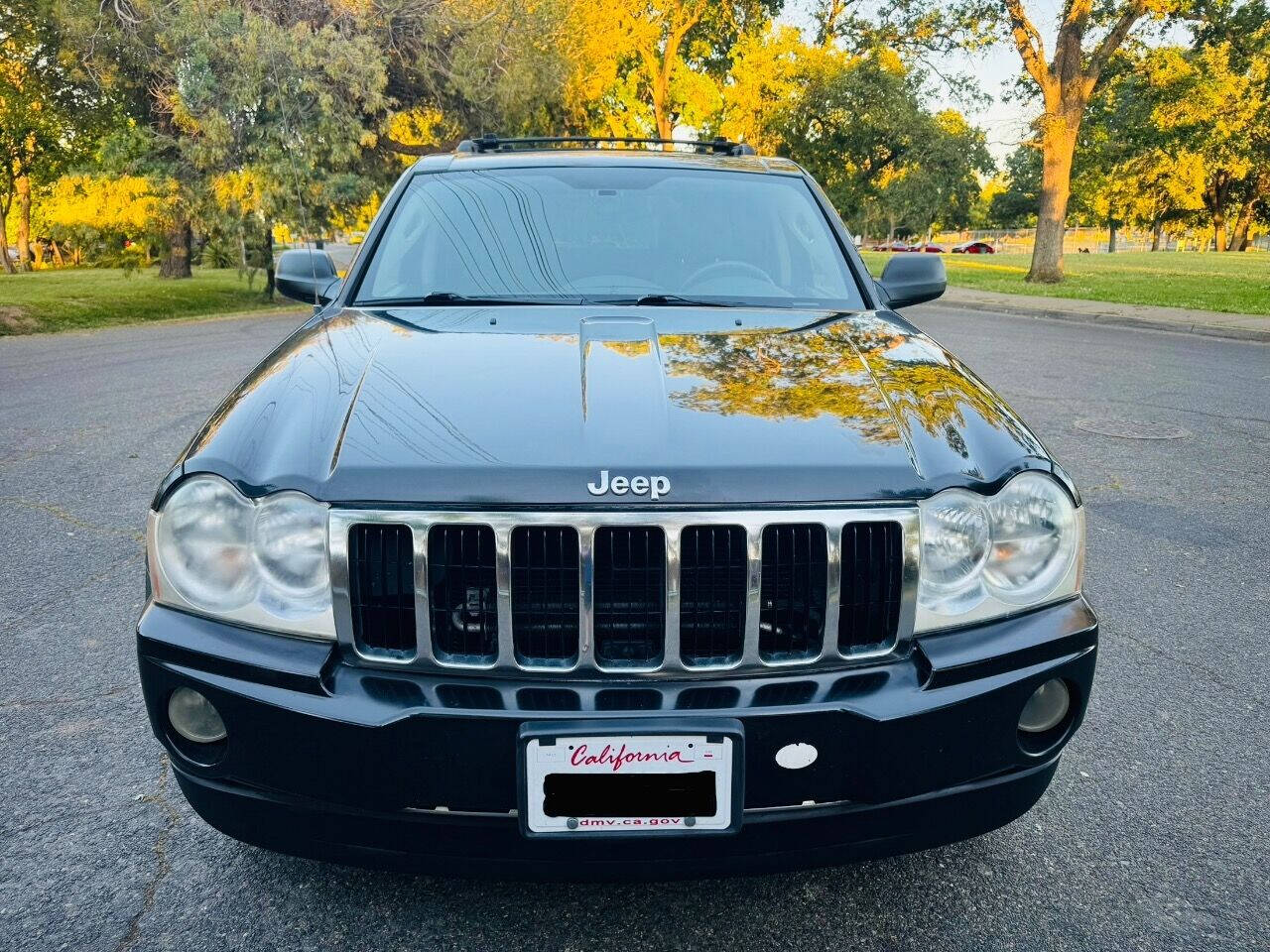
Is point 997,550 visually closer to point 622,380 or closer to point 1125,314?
point 622,380

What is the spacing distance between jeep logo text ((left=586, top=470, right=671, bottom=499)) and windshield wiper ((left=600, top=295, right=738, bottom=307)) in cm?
120

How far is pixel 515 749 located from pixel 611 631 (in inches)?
11.0

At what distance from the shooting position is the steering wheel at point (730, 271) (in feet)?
10.5

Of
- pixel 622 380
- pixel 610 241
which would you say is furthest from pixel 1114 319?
pixel 622 380

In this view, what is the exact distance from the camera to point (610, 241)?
327 centimetres

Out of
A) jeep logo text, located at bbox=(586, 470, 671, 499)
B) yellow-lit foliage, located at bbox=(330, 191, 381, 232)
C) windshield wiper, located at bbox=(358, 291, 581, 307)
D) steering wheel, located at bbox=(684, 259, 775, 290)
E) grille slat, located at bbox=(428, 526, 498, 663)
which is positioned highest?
yellow-lit foliage, located at bbox=(330, 191, 381, 232)

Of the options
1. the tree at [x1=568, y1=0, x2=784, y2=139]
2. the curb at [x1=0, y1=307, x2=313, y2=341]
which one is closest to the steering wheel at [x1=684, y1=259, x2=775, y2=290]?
the curb at [x1=0, y1=307, x2=313, y2=341]

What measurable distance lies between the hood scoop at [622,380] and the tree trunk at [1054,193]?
23400mm

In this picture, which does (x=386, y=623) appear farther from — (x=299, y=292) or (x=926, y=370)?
(x=299, y=292)

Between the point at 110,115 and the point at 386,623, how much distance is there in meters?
24.8

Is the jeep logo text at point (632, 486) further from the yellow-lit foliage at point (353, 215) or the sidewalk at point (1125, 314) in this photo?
the yellow-lit foliage at point (353, 215)

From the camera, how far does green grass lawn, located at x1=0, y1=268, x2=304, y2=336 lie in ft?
53.9

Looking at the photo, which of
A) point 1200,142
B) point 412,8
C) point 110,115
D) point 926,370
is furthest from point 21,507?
point 1200,142

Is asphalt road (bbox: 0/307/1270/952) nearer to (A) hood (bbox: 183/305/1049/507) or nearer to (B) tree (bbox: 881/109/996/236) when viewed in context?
(A) hood (bbox: 183/305/1049/507)
